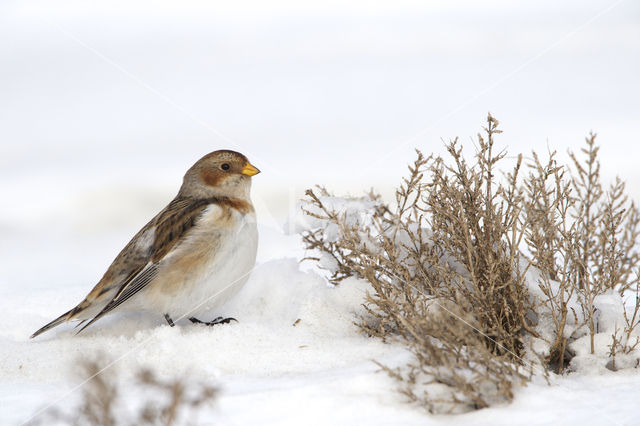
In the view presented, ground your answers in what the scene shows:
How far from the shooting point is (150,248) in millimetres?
4328

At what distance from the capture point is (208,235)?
13.9ft

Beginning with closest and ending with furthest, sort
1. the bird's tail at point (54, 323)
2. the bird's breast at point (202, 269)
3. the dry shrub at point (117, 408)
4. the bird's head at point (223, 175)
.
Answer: the dry shrub at point (117, 408) < the bird's breast at point (202, 269) < the bird's tail at point (54, 323) < the bird's head at point (223, 175)

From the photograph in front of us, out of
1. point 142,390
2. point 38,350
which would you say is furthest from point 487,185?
point 38,350

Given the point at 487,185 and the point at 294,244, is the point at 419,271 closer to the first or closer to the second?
the point at 487,185

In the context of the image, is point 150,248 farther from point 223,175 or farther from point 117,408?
point 117,408

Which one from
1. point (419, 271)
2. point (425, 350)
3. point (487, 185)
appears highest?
point (487, 185)

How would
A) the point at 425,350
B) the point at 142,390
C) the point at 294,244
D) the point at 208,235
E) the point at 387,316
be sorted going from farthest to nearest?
the point at 294,244
the point at 208,235
the point at 387,316
the point at 142,390
the point at 425,350

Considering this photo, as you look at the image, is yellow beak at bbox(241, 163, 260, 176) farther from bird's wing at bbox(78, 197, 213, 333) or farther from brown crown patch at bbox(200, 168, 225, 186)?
bird's wing at bbox(78, 197, 213, 333)

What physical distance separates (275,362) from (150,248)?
42.3 inches

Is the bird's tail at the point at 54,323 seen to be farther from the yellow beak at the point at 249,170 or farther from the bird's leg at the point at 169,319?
the yellow beak at the point at 249,170

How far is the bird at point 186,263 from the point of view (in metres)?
4.20

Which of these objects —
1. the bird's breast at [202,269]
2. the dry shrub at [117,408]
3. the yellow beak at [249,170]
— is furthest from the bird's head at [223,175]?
the dry shrub at [117,408]

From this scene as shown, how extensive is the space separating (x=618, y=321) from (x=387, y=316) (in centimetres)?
114

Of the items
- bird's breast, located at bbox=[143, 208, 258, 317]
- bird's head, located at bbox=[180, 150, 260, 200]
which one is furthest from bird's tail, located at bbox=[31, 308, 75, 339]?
bird's head, located at bbox=[180, 150, 260, 200]
